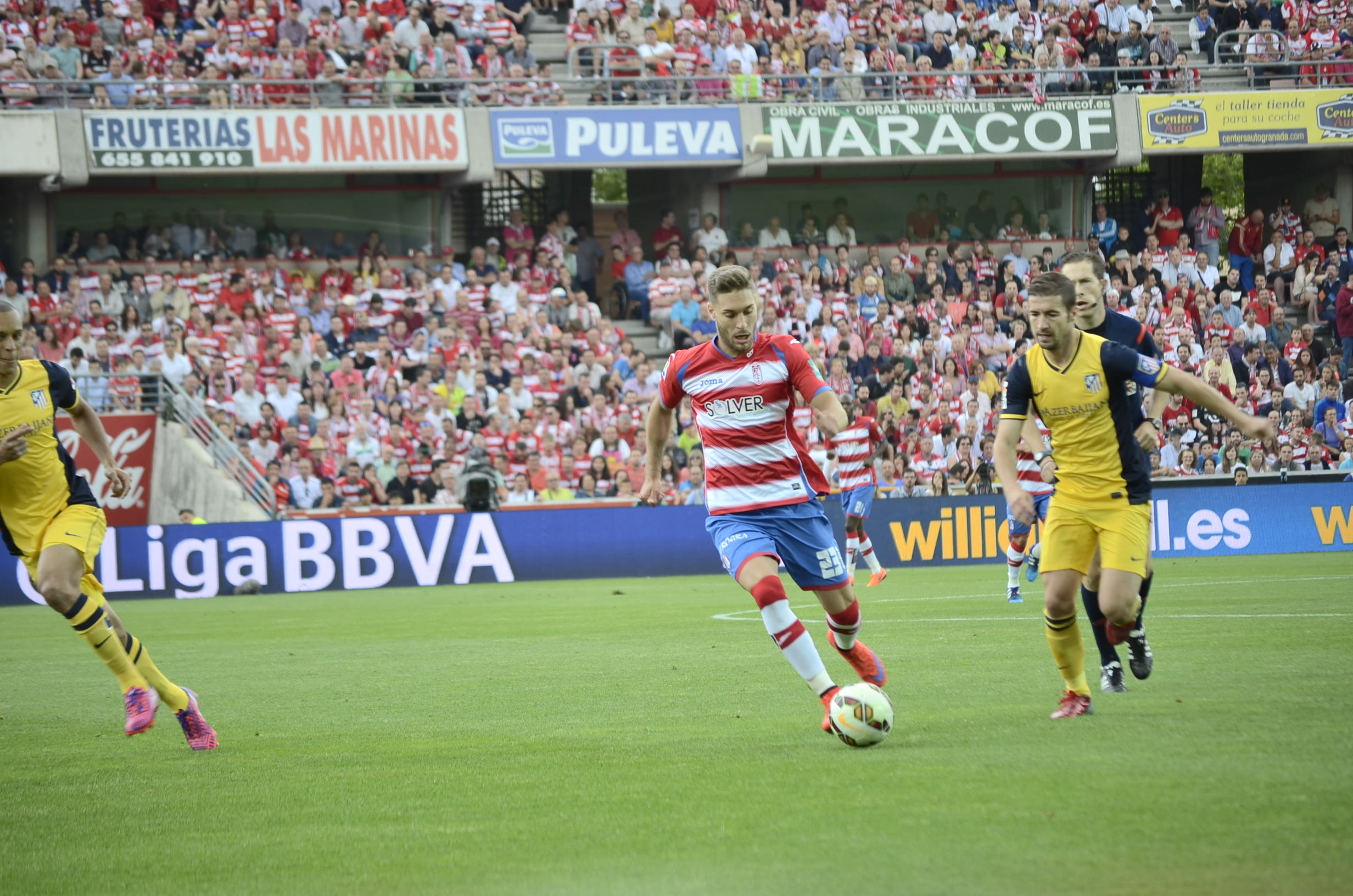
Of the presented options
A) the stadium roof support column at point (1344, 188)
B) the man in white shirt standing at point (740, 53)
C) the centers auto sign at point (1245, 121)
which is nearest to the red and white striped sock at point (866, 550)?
the man in white shirt standing at point (740, 53)

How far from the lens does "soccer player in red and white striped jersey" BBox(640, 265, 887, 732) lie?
7.10 metres

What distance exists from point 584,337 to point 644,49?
6.73m

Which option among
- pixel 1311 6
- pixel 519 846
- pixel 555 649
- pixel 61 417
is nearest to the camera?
pixel 519 846

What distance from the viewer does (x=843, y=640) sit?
25.0 feet

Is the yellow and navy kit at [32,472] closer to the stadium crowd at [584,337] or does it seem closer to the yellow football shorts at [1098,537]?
the yellow football shorts at [1098,537]

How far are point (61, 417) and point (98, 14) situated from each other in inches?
331

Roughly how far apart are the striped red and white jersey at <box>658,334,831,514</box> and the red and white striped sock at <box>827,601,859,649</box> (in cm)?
62

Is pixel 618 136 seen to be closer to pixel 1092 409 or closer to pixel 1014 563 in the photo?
pixel 1014 563

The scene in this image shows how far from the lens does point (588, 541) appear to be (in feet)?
72.8

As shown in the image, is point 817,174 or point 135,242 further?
point 817,174

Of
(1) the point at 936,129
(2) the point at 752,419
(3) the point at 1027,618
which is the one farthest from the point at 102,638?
(1) the point at 936,129

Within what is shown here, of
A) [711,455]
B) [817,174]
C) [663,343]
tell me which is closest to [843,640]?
[711,455]

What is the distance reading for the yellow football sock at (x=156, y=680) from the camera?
7.59m

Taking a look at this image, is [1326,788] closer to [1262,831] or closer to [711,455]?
[1262,831]
